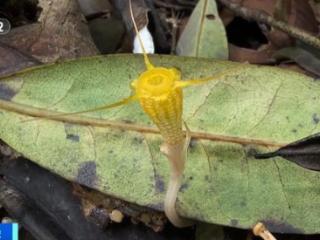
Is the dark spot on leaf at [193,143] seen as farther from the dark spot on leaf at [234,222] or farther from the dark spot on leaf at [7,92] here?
the dark spot on leaf at [7,92]

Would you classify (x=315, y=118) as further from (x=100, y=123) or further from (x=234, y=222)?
(x=100, y=123)

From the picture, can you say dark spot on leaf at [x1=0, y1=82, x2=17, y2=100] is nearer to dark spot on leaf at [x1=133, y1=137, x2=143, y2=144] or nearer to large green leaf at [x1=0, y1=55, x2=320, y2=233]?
large green leaf at [x1=0, y1=55, x2=320, y2=233]

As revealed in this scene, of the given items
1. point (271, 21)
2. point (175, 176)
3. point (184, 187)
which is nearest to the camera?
point (175, 176)

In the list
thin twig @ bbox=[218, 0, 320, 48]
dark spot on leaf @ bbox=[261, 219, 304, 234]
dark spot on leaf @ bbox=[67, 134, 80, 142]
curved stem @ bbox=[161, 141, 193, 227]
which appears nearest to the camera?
curved stem @ bbox=[161, 141, 193, 227]

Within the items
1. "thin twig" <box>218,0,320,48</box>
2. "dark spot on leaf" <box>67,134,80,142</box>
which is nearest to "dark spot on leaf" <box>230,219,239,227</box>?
"dark spot on leaf" <box>67,134,80,142</box>

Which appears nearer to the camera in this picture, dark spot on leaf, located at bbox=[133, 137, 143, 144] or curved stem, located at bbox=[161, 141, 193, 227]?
curved stem, located at bbox=[161, 141, 193, 227]

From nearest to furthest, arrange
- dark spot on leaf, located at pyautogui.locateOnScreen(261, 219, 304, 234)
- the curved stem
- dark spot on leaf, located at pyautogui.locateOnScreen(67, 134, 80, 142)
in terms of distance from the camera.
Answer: the curved stem < dark spot on leaf, located at pyautogui.locateOnScreen(261, 219, 304, 234) < dark spot on leaf, located at pyautogui.locateOnScreen(67, 134, 80, 142)

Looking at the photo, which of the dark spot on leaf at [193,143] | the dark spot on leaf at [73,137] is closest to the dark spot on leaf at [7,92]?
the dark spot on leaf at [73,137]

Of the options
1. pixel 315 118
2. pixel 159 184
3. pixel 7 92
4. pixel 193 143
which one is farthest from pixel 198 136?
pixel 7 92

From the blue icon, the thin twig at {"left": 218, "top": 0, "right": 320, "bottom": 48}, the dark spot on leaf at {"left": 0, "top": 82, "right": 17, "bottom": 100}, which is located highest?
the dark spot on leaf at {"left": 0, "top": 82, "right": 17, "bottom": 100}
